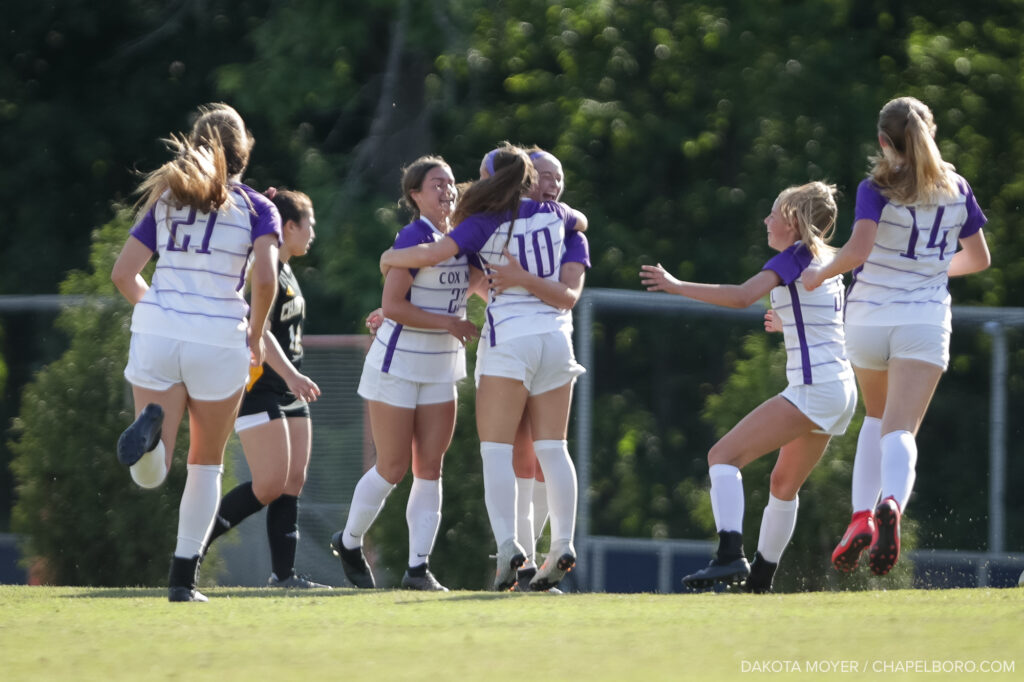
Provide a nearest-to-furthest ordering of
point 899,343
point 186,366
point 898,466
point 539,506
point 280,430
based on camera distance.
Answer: point 186,366, point 898,466, point 899,343, point 280,430, point 539,506

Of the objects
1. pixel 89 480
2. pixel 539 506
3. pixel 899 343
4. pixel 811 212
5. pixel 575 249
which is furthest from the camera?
pixel 89 480

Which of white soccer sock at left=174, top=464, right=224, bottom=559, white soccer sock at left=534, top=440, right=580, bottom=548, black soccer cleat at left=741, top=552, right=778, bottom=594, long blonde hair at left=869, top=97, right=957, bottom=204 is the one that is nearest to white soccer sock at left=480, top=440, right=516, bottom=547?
white soccer sock at left=534, top=440, right=580, bottom=548

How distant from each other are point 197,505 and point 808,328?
2468 mm

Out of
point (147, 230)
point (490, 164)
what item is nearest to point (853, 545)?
point (490, 164)

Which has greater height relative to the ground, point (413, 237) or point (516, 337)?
point (413, 237)

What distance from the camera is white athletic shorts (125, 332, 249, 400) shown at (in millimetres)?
5840

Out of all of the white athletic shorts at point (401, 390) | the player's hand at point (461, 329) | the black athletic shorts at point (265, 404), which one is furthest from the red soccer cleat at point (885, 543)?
the black athletic shorts at point (265, 404)

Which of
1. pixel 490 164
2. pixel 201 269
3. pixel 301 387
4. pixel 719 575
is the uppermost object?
pixel 490 164

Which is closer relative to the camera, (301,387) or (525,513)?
(301,387)

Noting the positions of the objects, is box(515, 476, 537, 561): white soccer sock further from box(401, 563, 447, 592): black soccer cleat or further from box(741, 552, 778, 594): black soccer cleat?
box(741, 552, 778, 594): black soccer cleat

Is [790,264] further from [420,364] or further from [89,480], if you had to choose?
[89,480]

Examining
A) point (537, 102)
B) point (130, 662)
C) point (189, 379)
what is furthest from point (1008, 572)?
point (537, 102)

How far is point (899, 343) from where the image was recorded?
20.5ft

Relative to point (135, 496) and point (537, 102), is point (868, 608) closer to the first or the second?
point (135, 496)
